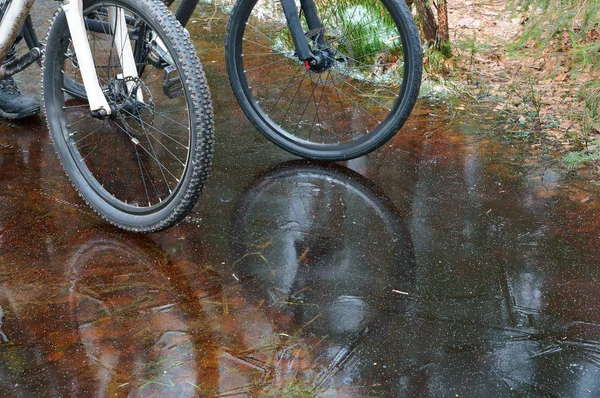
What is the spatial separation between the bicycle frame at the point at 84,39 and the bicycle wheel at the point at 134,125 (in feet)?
0.19

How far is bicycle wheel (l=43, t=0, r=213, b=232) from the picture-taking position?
2.99m

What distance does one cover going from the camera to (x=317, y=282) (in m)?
3.06

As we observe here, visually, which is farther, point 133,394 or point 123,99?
point 123,99

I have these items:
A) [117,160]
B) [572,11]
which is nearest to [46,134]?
[117,160]

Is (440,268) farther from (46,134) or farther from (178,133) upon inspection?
(46,134)

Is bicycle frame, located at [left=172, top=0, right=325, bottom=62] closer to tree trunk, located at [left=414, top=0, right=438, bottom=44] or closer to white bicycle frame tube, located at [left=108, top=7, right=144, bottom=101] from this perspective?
white bicycle frame tube, located at [left=108, top=7, right=144, bottom=101]

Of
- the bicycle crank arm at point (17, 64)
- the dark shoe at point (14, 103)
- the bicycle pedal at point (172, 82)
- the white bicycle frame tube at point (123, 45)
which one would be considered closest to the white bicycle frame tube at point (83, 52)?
the white bicycle frame tube at point (123, 45)

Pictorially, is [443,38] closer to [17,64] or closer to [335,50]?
[335,50]

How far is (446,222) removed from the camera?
11.4 feet

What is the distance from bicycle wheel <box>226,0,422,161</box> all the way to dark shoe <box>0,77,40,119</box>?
1.30 metres

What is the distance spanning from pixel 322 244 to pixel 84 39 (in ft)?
4.44

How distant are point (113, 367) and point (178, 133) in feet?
6.57

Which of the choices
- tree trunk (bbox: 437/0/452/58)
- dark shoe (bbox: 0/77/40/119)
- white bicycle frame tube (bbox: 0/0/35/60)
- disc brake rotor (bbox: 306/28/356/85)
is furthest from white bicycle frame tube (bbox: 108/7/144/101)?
tree trunk (bbox: 437/0/452/58)

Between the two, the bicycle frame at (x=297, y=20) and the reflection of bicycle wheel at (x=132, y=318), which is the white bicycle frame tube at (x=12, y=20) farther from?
the reflection of bicycle wheel at (x=132, y=318)
